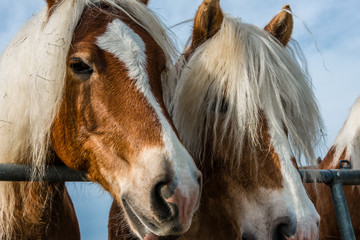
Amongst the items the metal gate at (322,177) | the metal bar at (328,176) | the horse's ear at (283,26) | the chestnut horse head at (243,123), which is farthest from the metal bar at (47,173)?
the horse's ear at (283,26)

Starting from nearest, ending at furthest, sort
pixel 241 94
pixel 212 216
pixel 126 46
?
pixel 126 46 → pixel 241 94 → pixel 212 216

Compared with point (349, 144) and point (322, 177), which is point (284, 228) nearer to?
point (322, 177)

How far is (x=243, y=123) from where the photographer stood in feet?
7.17

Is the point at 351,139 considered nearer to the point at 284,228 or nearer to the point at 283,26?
the point at 283,26

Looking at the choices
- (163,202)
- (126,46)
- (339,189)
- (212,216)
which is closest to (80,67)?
(126,46)

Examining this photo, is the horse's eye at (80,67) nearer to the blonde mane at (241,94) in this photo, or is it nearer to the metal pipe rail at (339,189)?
the blonde mane at (241,94)

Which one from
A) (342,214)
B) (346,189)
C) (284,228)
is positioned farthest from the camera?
(346,189)

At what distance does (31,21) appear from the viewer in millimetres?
2443

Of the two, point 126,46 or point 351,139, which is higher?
point 126,46

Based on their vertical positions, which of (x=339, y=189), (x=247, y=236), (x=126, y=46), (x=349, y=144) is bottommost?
(x=349, y=144)

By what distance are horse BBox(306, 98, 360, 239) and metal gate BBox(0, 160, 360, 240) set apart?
2.72 feet

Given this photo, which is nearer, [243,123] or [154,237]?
[154,237]

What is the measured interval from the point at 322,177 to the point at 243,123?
920 millimetres

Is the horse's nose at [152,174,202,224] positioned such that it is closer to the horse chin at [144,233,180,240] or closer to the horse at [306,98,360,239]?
the horse chin at [144,233,180,240]
